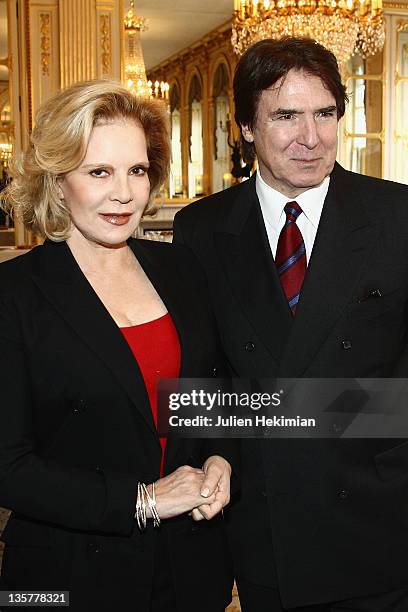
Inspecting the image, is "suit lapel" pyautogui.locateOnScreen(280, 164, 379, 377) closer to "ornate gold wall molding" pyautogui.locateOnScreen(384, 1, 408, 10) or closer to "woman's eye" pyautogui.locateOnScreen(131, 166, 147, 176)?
"woman's eye" pyautogui.locateOnScreen(131, 166, 147, 176)

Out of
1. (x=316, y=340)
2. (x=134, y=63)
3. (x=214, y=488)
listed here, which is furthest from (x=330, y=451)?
(x=134, y=63)

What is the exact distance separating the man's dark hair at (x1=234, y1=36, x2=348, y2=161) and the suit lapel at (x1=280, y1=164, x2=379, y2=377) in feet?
0.84

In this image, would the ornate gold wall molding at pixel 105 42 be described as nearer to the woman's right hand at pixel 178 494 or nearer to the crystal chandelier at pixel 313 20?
the crystal chandelier at pixel 313 20

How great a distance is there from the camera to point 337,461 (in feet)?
6.13

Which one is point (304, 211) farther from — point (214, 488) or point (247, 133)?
point (214, 488)

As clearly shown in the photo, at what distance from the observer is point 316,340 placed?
1.84 m

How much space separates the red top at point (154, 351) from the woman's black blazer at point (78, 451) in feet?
0.08

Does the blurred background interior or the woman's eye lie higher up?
the blurred background interior

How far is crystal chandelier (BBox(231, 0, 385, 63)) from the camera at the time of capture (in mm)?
6254

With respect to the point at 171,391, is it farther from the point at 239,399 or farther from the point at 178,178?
the point at 178,178

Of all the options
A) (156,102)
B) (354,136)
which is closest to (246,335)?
(156,102)

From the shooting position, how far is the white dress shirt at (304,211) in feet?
6.47

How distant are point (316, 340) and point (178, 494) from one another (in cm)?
50

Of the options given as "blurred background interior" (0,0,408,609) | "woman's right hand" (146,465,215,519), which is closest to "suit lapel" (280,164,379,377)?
"woman's right hand" (146,465,215,519)
